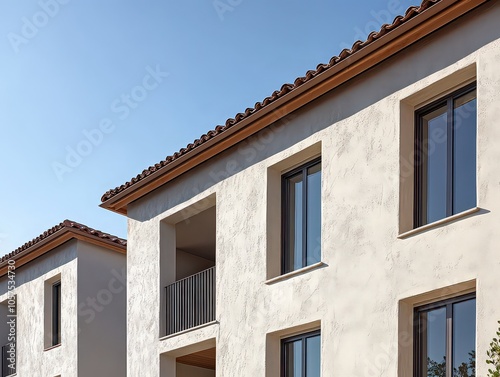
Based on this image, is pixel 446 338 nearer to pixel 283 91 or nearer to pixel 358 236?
pixel 358 236

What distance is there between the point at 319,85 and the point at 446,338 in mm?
4885

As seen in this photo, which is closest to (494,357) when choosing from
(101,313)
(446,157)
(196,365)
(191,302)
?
(446,157)

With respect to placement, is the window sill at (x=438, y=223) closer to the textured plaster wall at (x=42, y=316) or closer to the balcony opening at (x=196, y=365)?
the balcony opening at (x=196, y=365)

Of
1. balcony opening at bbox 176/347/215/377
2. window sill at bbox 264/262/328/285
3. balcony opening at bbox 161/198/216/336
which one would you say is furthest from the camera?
balcony opening at bbox 176/347/215/377

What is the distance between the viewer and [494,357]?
10609mm

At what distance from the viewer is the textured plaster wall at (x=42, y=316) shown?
21938 millimetres

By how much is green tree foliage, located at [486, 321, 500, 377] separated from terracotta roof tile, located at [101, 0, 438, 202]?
Answer: 481 centimetres

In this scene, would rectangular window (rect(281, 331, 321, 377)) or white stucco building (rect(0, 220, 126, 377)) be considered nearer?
rectangular window (rect(281, 331, 321, 377))

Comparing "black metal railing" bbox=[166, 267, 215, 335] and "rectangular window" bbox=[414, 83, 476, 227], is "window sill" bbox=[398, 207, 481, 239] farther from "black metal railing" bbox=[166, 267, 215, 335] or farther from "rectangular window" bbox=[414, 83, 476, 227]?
"black metal railing" bbox=[166, 267, 215, 335]

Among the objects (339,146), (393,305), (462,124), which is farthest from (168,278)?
(462,124)

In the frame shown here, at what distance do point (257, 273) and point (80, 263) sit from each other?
8178mm

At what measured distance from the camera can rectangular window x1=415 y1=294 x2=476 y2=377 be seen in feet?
38.0

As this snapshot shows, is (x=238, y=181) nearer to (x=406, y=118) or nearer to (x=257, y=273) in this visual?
(x=257, y=273)

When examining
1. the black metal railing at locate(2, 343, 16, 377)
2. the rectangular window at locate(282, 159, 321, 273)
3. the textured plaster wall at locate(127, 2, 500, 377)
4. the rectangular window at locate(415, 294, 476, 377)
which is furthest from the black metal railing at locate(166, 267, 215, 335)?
the black metal railing at locate(2, 343, 16, 377)
